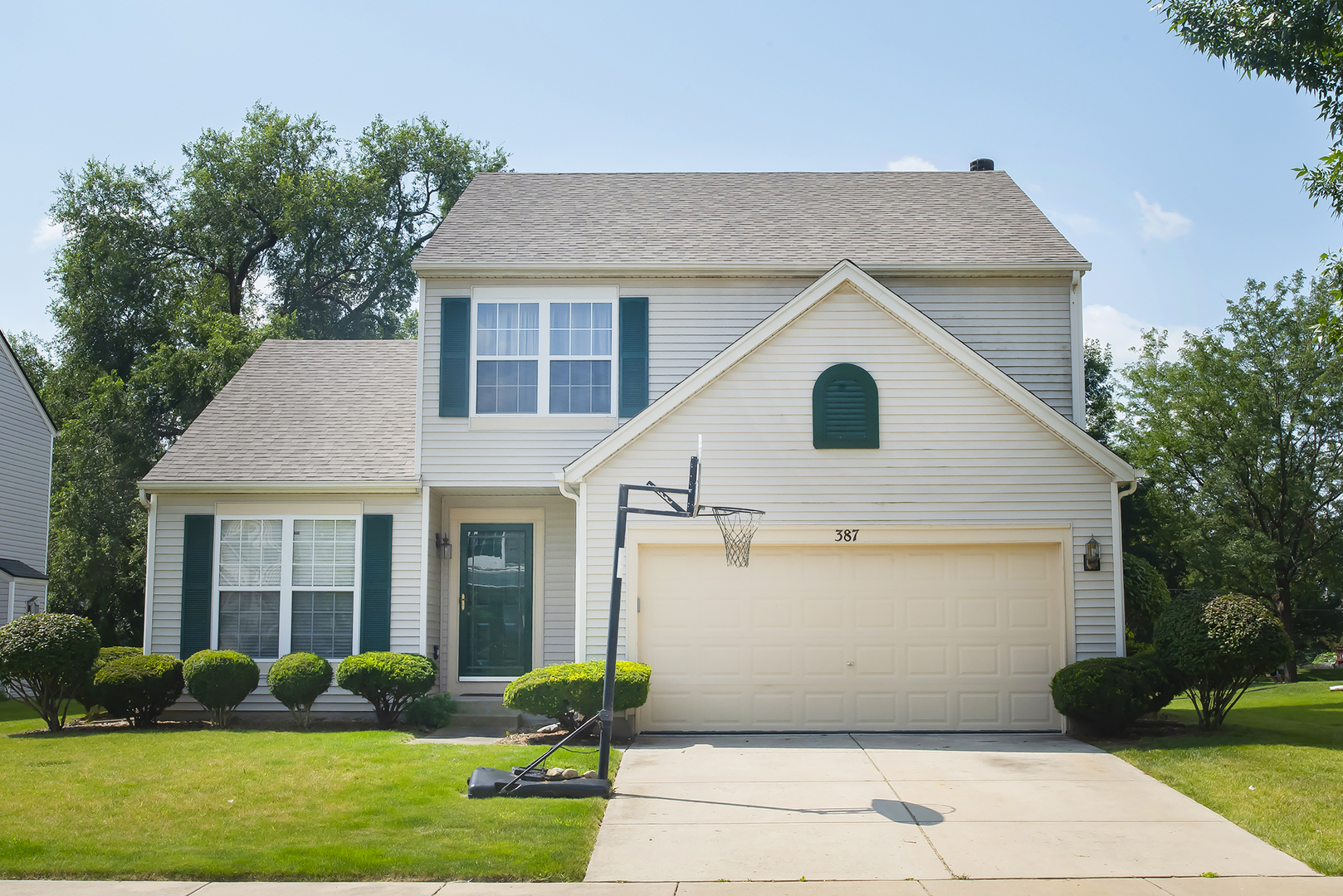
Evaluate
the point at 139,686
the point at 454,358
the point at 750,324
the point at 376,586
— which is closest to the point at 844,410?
the point at 750,324

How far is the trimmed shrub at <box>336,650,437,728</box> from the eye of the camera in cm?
1288

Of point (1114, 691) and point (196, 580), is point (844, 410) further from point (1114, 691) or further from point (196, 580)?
point (196, 580)

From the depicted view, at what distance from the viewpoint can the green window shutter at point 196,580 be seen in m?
14.1

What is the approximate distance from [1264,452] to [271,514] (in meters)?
Result: 25.1

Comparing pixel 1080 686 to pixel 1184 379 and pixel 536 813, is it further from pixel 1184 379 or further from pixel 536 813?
pixel 1184 379

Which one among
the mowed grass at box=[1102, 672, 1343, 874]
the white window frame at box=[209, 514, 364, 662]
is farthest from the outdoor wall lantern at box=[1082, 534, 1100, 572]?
the white window frame at box=[209, 514, 364, 662]

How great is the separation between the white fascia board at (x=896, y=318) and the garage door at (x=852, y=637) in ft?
4.17

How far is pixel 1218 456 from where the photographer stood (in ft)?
93.2

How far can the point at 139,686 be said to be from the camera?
12.9 meters

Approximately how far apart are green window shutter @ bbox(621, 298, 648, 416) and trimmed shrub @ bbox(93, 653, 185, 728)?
6.64 metres

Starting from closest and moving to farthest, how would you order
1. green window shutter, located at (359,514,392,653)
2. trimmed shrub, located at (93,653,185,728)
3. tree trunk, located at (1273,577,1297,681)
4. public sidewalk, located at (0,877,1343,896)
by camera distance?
public sidewalk, located at (0,877,1343,896) → trimmed shrub, located at (93,653,185,728) → green window shutter, located at (359,514,392,653) → tree trunk, located at (1273,577,1297,681)

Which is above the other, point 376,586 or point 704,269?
point 704,269

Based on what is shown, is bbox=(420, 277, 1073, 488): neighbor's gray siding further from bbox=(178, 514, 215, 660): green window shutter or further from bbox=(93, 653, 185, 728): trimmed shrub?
bbox=(93, 653, 185, 728): trimmed shrub

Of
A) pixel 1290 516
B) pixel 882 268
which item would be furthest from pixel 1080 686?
pixel 1290 516
